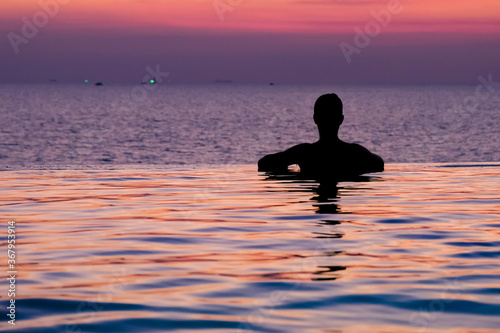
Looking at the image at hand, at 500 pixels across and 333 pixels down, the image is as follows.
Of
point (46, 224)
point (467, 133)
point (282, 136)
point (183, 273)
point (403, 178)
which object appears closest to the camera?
point (183, 273)

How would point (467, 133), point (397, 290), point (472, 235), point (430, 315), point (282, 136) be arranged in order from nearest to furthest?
point (430, 315), point (397, 290), point (472, 235), point (282, 136), point (467, 133)

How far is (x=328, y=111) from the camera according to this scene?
1353cm

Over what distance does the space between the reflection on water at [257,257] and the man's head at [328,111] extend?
1.11 metres

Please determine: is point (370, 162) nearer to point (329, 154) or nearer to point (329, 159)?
point (329, 159)

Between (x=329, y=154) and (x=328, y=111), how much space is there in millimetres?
1017

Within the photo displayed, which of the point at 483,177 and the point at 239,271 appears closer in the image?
the point at 239,271

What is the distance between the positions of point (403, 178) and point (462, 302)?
9.46m

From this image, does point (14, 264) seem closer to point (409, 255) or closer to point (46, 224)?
point (46, 224)

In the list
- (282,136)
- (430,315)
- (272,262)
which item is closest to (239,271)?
(272,262)

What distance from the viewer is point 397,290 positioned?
6.60 m

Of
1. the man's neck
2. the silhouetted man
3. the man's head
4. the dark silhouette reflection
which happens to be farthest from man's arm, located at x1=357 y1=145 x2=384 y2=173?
the man's head

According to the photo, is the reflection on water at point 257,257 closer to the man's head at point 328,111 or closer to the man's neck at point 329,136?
the man's neck at point 329,136

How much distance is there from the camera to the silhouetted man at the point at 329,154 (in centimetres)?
1365

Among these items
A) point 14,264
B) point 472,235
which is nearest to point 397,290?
point 472,235
